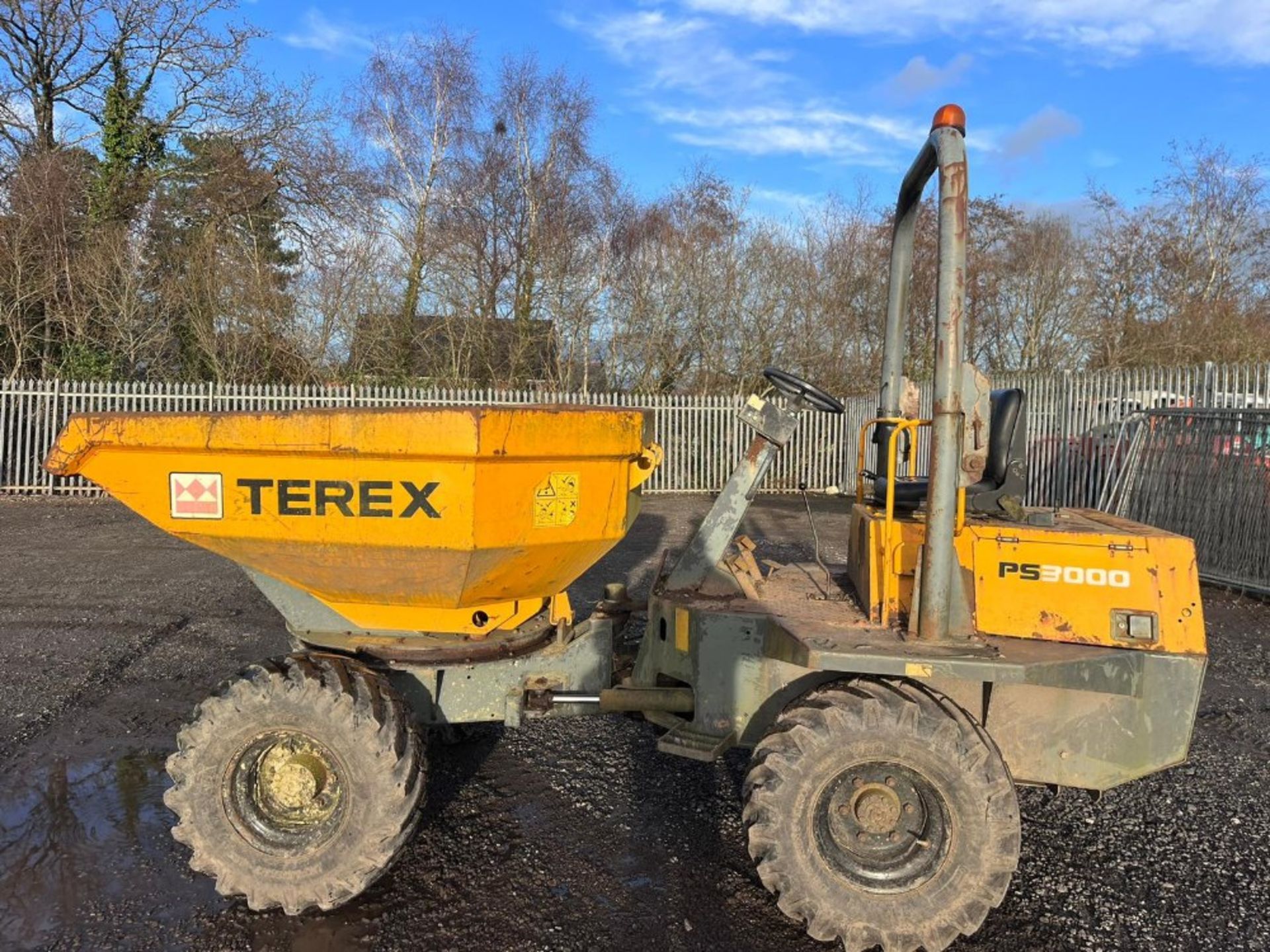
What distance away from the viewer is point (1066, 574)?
285 centimetres

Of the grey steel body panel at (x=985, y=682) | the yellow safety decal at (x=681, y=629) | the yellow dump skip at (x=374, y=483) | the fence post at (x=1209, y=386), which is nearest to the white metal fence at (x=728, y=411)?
the fence post at (x=1209, y=386)

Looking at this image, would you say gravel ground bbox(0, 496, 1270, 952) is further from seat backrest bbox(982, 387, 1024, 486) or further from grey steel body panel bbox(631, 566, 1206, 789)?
seat backrest bbox(982, 387, 1024, 486)

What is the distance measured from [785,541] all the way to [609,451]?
309 inches

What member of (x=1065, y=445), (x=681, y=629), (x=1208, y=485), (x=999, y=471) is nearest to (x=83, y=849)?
(x=681, y=629)

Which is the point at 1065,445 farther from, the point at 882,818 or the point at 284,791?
the point at 284,791

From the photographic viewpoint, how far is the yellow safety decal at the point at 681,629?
A: 10.4 ft

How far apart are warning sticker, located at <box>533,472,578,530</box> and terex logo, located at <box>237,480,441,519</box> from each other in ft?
1.16

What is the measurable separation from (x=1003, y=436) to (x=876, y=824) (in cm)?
169

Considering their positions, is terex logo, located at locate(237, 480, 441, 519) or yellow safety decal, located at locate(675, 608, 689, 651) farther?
yellow safety decal, located at locate(675, 608, 689, 651)

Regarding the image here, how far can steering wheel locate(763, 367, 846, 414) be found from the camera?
3314 mm

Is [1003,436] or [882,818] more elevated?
[1003,436]

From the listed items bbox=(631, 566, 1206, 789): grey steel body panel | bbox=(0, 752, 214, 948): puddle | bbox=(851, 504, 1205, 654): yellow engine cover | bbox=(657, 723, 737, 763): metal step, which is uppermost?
bbox=(851, 504, 1205, 654): yellow engine cover

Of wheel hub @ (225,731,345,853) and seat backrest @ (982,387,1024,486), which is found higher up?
seat backrest @ (982,387,1024,486)

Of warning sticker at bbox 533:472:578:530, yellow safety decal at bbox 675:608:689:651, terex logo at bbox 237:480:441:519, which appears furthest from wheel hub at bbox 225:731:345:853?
yellow safety decal at bbox 675:608:689:651
